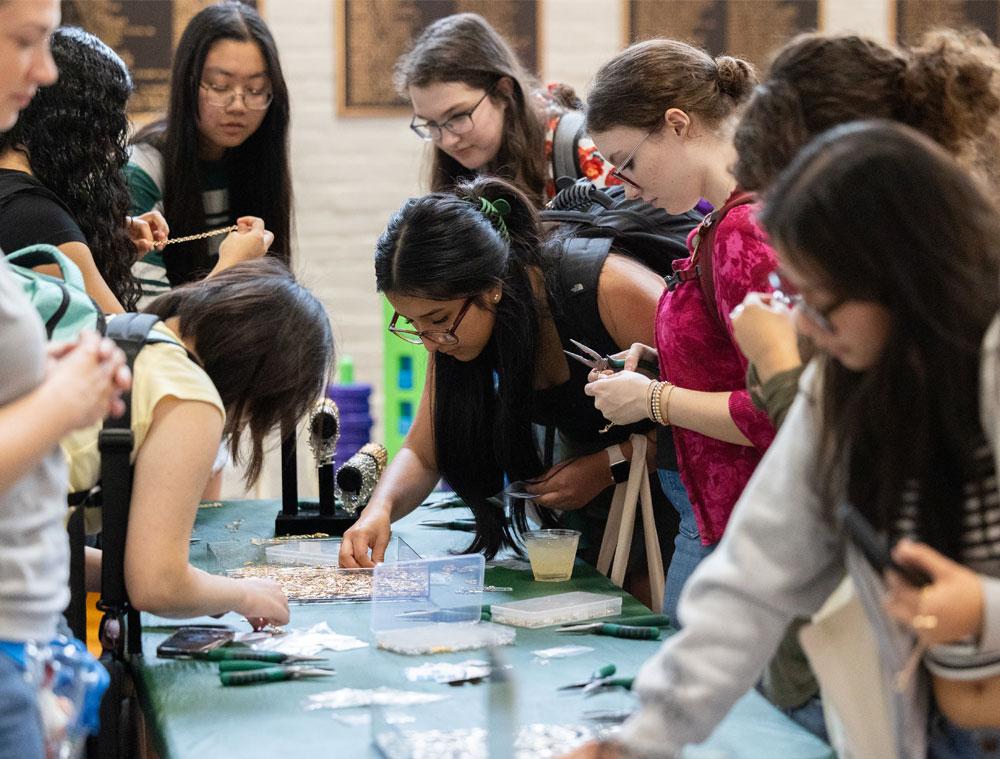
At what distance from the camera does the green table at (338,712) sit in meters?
1.51

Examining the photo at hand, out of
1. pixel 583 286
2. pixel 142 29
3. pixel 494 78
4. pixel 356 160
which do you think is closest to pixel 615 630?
pixel 583 286

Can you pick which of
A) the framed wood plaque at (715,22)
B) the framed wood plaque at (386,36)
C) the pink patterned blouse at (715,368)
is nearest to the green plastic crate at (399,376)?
the framed wood plaque at (386,36)

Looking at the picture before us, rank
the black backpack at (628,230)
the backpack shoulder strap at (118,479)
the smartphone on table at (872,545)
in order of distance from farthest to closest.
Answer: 1. the black backpack at (628,230)
2. the backpack shoulder strap at (118,479)
3. the smartphone on table at (872,545)

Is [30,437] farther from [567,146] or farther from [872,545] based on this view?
[567,146]

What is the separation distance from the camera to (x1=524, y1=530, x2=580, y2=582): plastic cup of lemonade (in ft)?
7.54

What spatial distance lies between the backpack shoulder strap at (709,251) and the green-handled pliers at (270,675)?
0.84 metres

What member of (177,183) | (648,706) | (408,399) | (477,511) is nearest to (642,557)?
(477,511)

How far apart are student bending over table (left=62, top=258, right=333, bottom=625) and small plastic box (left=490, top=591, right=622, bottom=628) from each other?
0.35 metres

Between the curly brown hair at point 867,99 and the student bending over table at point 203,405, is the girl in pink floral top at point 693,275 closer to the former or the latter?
the curly brown hair at point 867,99

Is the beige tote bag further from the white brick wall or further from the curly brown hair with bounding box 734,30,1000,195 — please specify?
the white brick wall

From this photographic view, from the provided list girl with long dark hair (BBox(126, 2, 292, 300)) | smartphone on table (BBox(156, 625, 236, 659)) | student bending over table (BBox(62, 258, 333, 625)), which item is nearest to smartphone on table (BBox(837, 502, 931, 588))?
student bending over table (BBox(62, 258, 333, 625))

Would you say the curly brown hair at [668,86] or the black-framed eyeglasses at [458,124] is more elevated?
the curly brown hair at [668,86]

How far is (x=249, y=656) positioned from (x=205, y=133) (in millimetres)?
1968

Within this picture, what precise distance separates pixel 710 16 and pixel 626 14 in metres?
0.35
